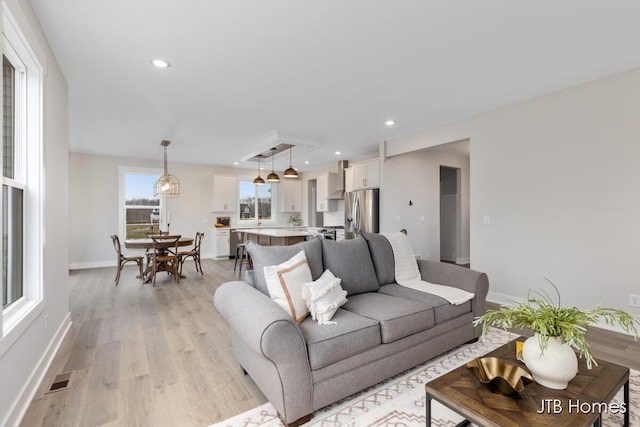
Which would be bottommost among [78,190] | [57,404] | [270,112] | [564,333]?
[57,404]

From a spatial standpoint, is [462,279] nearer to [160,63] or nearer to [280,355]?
[280,355]

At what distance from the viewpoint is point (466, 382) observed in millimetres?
1407

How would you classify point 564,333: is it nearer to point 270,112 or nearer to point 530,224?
point 530,224

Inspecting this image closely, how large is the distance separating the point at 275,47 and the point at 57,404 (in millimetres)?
2996

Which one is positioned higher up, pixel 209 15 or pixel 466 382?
pixel 209 15

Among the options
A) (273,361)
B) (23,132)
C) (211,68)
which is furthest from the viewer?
(211,68)

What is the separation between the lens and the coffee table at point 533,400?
3.89 ft

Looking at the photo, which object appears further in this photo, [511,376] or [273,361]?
[273,361]

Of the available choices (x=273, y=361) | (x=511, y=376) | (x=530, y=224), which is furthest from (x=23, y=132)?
(x=530, y=224)

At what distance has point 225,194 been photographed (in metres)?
8.24

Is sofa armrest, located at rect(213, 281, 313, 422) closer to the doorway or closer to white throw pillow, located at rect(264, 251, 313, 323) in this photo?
white throw pillow, located at rect(264, 251, 313, 323)

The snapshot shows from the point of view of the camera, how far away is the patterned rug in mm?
1726

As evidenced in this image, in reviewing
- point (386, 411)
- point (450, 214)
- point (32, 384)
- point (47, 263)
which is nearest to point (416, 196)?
point (450, 214)

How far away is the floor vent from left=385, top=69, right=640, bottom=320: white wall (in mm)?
4565
